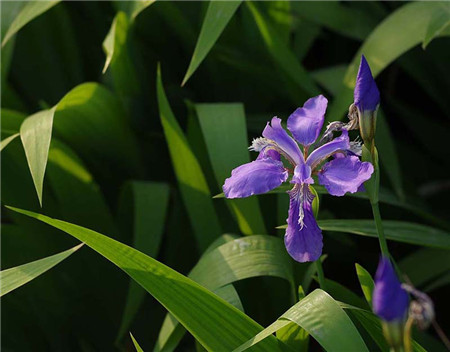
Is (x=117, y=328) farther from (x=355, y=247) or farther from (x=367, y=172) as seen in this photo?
(x=367, y=172)

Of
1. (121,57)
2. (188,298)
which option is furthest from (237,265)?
(121,57)

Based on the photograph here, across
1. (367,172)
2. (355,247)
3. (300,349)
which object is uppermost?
(367,172)

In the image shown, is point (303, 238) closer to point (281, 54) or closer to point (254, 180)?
point (254, 180)

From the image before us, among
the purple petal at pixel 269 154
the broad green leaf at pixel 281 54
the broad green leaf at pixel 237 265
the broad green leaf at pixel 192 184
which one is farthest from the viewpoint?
the broad green leaf at pixel 281 54

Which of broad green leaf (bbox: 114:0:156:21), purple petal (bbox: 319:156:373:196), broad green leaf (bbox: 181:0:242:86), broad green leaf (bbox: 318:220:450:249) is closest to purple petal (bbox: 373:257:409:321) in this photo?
purple petal (bbox: 319:156:373:196)

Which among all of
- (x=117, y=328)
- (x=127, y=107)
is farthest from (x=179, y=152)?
(x=117, y=328)

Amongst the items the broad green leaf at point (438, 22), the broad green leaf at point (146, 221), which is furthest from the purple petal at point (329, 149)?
the broad green leaf at point (146, 221)

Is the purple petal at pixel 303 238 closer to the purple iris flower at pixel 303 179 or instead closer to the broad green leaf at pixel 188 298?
the purple iris flower at pixel 303 179
